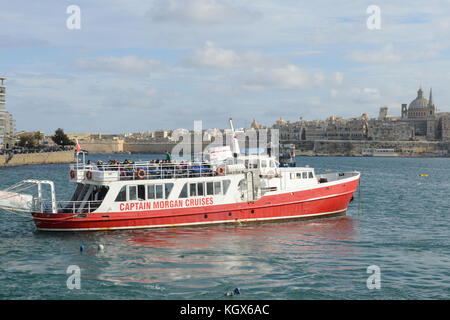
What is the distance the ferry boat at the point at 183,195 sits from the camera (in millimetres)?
27000

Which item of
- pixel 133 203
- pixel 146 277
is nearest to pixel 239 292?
pixel 146 277

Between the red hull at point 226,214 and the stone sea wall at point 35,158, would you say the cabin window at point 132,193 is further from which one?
the stone sea wall at point 35,158

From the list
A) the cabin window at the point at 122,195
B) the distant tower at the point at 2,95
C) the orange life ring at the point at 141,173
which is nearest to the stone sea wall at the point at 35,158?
the distant tower at the point at 2,95

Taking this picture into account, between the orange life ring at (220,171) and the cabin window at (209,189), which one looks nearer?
the cabin window at (209,189)

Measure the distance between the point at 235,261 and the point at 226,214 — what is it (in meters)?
6.96

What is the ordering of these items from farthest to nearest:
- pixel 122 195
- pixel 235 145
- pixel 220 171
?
pixel 235 145
pixel 220 171
pixel 122 195

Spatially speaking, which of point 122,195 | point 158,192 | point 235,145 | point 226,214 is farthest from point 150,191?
point 235,145

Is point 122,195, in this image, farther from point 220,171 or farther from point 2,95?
point 2,95

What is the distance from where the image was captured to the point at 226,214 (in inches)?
1133

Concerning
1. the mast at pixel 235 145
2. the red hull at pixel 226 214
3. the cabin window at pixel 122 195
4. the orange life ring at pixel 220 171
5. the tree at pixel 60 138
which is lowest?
the red hull at pixel 226 214

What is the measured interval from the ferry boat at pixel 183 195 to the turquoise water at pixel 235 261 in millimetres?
657

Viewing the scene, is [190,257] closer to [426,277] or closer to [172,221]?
[172,221]

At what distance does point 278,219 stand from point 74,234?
432 inches
